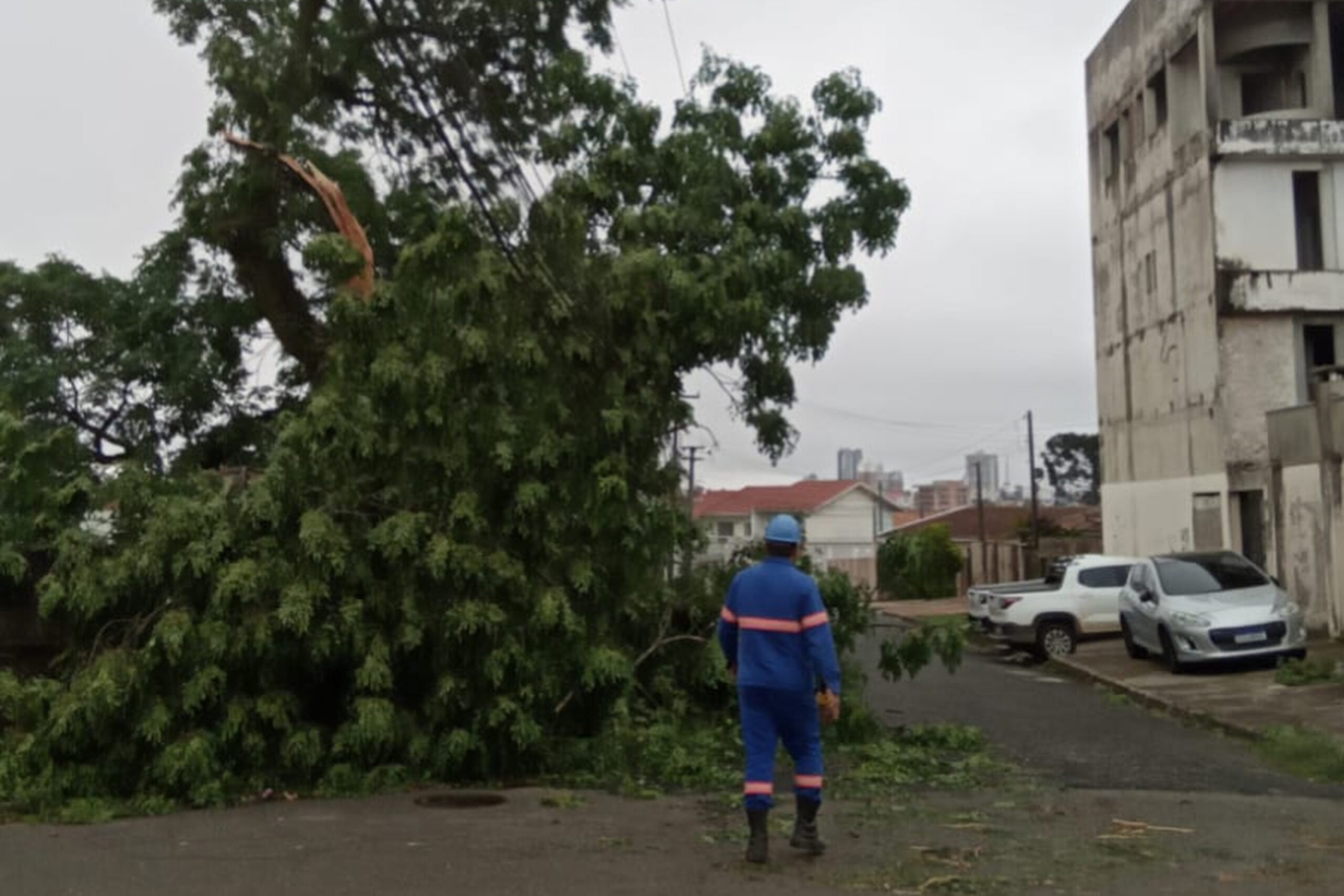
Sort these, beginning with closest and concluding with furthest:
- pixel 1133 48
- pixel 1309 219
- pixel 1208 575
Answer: pixel 1208 575 → pixel 1309 219 → pixel 1133 48

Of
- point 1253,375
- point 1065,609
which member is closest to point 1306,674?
point 1065,609

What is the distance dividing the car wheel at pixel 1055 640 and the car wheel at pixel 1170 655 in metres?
3.92

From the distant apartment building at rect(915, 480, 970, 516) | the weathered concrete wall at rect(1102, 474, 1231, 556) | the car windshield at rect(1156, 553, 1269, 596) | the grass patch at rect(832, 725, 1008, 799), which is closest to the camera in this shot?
the grass patch at rect(832, 725, 1008, 799)

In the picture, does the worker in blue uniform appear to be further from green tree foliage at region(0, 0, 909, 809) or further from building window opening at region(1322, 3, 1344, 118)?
building window opening at region(1322, 3, 1344, 118)

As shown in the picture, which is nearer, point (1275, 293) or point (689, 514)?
point (689, 514)

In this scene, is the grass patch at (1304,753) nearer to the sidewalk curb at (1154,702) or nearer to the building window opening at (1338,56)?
the sidewalk curb at (1154,702)

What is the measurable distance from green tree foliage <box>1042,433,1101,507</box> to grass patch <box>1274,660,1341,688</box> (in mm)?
66154

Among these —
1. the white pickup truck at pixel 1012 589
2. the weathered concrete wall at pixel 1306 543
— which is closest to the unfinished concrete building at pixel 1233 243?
the weathered concrete wall at pixel 1306 543

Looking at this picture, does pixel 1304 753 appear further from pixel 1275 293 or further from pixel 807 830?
pixel 1275 293

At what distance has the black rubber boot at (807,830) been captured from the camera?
7.20 m

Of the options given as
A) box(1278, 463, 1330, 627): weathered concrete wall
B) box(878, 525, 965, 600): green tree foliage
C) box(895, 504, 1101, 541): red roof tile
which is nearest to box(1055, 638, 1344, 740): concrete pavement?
box(1278, 463, 1330, 627): weathered concrete wall

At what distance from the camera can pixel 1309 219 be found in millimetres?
28375

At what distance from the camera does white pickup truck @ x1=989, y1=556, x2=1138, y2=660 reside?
77.8ft

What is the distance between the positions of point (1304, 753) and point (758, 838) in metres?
6.34
